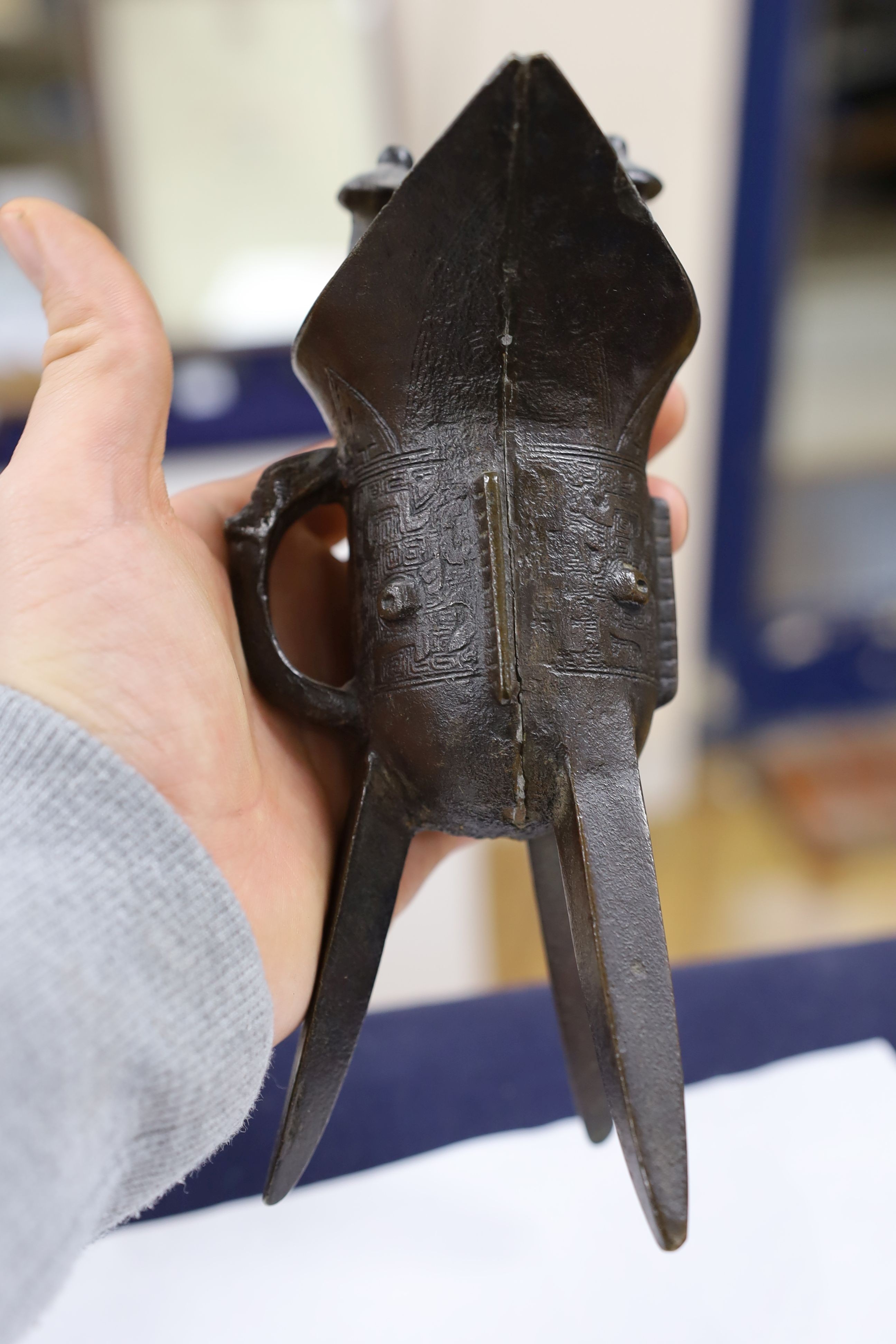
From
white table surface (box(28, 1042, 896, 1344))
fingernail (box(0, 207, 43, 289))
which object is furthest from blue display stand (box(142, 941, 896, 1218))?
fingernail (box(0, 207, 43, 289))

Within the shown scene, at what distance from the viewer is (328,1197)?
825 millimetres

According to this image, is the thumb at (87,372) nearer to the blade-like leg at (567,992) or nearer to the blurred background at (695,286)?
the blade-like leg at (567,992)

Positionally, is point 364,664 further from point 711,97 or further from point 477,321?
point 711,97

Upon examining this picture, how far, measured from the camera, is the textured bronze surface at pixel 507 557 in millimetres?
547

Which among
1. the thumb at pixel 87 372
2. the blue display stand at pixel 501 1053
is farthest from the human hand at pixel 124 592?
the blue display stand at pixel 501 1053

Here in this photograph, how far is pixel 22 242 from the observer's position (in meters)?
0.62

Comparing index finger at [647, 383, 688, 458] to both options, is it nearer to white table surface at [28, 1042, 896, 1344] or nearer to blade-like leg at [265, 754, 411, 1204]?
blade-like leg at [265, 754, 411, 1204]

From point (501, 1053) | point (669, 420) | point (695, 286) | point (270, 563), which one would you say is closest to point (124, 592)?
point (270, 563)

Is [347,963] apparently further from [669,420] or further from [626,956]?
[669,420]

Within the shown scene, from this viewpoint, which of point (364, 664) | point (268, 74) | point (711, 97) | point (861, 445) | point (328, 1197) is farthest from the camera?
point (861, 445)

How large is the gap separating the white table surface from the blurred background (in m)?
0.66

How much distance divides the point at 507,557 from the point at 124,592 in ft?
0.72

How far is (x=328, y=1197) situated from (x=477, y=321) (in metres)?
0.66

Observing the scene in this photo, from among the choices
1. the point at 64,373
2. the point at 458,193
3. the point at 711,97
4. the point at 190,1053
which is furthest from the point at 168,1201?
the point at 711,97
